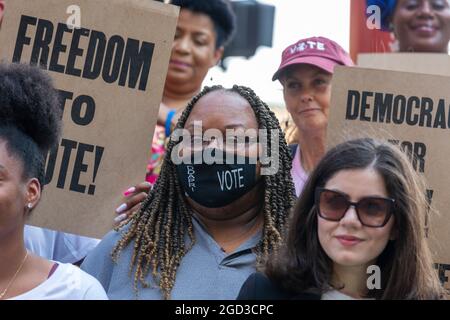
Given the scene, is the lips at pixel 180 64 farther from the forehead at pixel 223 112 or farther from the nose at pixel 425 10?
the forehead at pixel 223 112

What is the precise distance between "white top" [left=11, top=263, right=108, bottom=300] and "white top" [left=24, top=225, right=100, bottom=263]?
100cm

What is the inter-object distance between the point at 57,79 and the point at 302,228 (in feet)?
5.08

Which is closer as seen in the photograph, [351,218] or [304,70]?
[351,218]

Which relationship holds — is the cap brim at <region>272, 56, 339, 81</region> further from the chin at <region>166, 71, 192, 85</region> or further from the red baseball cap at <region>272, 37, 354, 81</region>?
the chin at <region>166, 71, 192, 85</region>

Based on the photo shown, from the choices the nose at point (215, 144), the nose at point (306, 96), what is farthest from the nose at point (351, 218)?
the nose at point (306, 96)

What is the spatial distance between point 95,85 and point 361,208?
1623mm

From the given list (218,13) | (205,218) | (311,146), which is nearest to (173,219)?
(205,218)

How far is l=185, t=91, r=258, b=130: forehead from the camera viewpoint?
4094 millimetres

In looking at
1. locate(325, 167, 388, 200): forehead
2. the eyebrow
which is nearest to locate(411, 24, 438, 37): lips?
the eyebrow

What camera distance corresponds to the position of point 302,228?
3539mm

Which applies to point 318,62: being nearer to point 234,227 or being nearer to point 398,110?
point 398,110

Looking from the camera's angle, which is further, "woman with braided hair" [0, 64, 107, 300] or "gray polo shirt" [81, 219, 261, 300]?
"gray polo shirt" [81, 219, 261, 300]

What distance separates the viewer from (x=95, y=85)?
15.1 feet

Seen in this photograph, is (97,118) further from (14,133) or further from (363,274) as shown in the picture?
(363,274)
